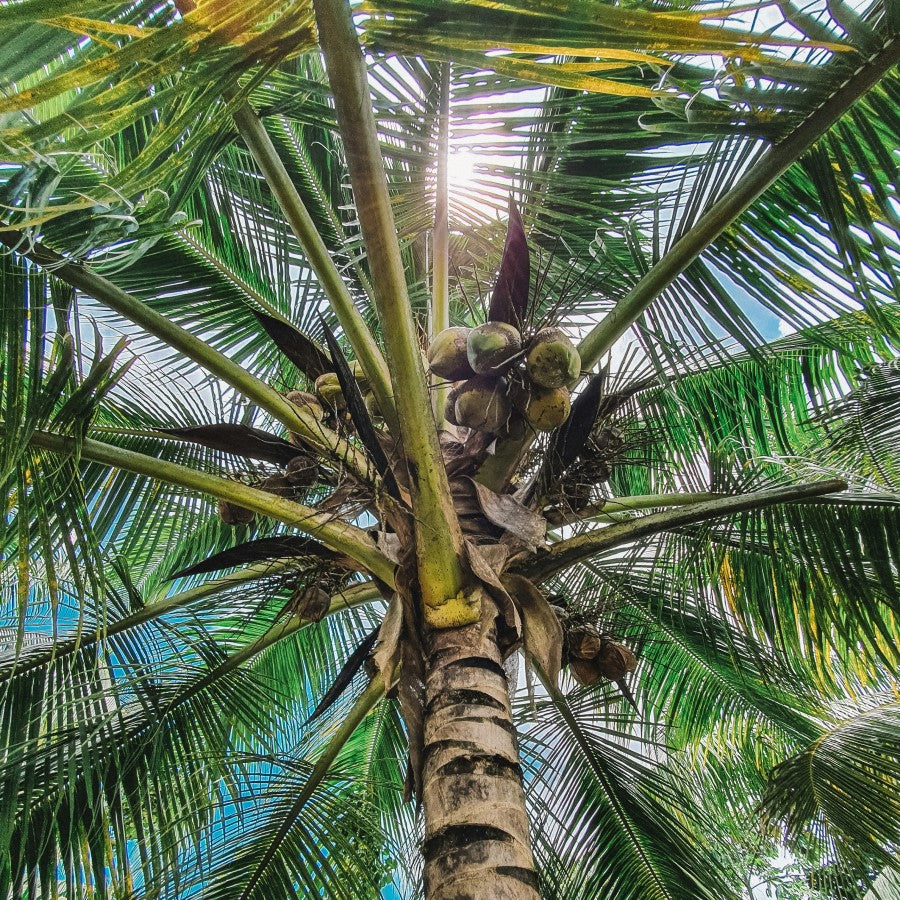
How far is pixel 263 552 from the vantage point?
2.24 meters

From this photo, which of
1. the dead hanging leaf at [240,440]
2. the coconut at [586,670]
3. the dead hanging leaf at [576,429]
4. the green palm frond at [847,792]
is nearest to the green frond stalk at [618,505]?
the dead hanging leaf at [576,429]

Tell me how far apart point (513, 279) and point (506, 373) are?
9.7 inches

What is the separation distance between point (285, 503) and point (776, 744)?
260 cm

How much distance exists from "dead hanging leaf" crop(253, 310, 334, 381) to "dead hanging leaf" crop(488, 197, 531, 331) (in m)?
0.65

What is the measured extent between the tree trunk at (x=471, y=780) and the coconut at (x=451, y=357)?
27.3 inches

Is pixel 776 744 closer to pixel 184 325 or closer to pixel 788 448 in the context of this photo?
pixel 788 448

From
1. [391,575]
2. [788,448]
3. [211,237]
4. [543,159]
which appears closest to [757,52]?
[391,575]

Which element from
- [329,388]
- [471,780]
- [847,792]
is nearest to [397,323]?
[329,388]

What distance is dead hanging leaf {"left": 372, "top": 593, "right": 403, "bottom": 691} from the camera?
1.85 m

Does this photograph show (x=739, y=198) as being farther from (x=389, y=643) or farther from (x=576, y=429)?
(x=389, y=643)

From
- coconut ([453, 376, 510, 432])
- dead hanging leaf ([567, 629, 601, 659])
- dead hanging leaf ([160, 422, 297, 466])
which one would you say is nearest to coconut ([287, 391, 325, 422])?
dead hanging leaf ([160, 422, 297, 466])

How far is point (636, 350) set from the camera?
2566mm

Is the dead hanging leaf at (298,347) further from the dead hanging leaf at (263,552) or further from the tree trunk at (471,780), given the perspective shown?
the tree trunk at (471,780)

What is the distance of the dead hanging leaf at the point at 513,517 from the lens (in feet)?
6.88
